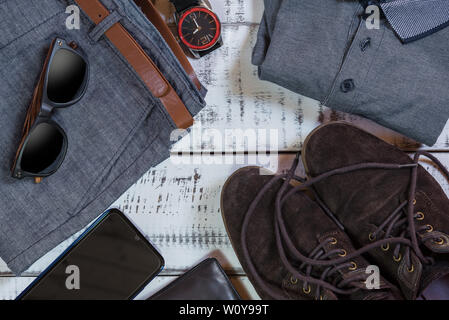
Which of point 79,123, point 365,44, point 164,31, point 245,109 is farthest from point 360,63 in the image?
point 79,123

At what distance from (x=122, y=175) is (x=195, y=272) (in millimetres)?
220

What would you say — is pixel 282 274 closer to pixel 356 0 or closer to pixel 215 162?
pixel 215 162

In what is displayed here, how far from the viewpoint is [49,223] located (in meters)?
0.60

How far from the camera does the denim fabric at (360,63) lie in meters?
0.56

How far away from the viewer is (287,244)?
638 mm

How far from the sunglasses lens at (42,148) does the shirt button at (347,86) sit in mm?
445

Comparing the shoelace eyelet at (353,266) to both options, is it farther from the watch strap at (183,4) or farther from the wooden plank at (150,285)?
the watch strap at (183,4)

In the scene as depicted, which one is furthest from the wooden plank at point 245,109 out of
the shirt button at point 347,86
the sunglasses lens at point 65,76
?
the sunglasses lens at point 65,76

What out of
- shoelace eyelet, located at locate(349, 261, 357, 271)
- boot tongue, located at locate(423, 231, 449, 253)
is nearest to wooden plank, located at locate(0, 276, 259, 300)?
shoelace eyelet, located at locate(349, 261, 357, 271)

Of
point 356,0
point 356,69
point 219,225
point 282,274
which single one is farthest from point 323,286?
point 356,0

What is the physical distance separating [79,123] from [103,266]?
27 cm

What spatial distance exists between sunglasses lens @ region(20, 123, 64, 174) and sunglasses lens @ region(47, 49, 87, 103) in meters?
0.05

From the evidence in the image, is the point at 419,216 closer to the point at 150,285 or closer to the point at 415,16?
the point at 415,16

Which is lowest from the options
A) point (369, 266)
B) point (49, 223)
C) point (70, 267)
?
point (369, 266)
